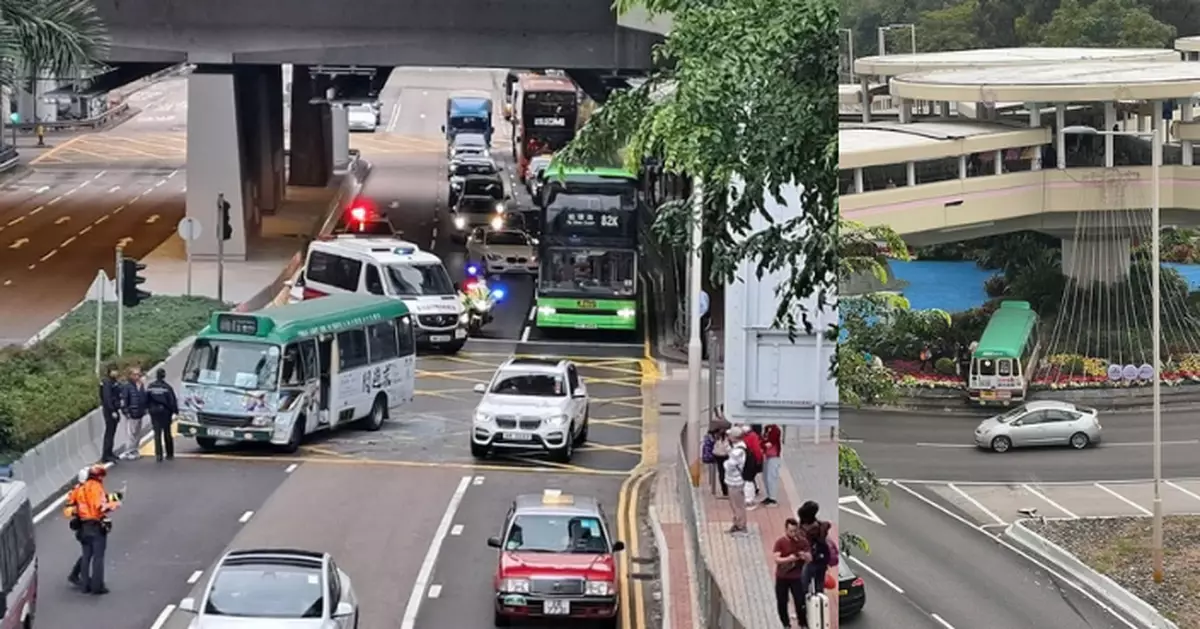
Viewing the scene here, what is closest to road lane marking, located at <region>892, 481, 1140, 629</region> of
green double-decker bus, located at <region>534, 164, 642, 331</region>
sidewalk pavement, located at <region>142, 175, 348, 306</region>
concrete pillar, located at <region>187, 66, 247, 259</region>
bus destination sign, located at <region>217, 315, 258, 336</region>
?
bus destination sign, located at <region>217, 315, 258, 336</region>

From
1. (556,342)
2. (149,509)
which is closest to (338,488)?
(149,509)

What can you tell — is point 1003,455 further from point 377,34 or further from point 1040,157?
point 377,34

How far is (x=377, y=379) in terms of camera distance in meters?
29.5

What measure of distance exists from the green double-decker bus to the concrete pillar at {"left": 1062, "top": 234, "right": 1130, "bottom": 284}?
35657mm

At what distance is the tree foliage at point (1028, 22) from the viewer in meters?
4.37

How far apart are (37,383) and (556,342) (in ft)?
48.0

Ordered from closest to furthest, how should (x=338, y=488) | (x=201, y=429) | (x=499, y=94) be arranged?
(x=338, y=488) → (x=201, y=429) → (x=499, y=94)

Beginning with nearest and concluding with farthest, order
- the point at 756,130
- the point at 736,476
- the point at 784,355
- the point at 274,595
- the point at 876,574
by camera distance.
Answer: the point at 876,574 < the point at 756,130 < the point at 784,355 < the point at 274,595 < the point at 736,476

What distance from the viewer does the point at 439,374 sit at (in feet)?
116

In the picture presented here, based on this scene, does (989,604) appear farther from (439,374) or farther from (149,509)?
(439,374)

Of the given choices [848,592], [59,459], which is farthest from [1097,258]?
[59,459]

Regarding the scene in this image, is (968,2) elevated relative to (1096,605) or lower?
elevated

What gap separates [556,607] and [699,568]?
68.9 inches

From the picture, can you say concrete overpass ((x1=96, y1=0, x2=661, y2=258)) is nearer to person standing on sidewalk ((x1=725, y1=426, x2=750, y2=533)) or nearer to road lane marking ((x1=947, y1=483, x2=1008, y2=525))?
person standing on sidewalk ((x1=725, y1=426, x2=750, y2=533))
